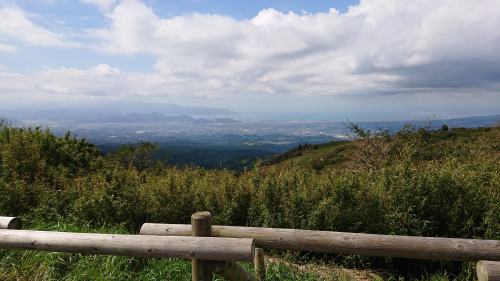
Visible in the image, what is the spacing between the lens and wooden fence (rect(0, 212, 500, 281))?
2.46m

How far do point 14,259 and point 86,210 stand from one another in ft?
6.06

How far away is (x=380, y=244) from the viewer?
2682mm

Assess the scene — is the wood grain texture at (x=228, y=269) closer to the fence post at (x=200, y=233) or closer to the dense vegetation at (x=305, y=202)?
the fence post at (x=200, y=233)

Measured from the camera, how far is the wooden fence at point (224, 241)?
2.46 m

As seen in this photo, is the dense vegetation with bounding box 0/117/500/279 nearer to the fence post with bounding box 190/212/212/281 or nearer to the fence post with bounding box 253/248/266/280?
the fence post with bounding box 253/248/266/280

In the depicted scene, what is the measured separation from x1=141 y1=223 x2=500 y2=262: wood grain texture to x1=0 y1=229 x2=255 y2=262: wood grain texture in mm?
358

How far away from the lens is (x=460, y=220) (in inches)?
190

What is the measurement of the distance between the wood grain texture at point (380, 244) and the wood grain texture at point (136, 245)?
36cm

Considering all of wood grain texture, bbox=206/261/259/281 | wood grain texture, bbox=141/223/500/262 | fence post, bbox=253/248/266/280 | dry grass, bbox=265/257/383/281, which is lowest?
dry grass, bbox=265/257/383/281

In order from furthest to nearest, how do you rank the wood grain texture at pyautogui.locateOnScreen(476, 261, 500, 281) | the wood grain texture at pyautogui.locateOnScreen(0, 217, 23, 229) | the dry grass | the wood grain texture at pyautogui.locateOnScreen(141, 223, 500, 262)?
the dry grass → the wood grain texture at pyautogui.locateOnScreen(0, 217, 23, 229) → the wood grain texture at pyautogui.locateOnScreen(141, 223, 500, 262) → the wood grain texture at pyautogui.locateOnScreen(476, 261, 500, 281)

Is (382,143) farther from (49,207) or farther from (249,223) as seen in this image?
(49,207)

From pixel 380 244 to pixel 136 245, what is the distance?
2.59 metres

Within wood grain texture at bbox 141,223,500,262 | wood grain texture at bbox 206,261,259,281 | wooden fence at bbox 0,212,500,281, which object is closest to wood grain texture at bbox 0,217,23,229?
wooden fence at bbox 0,212,500,281

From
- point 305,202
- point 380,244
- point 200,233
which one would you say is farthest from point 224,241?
point 305,202
